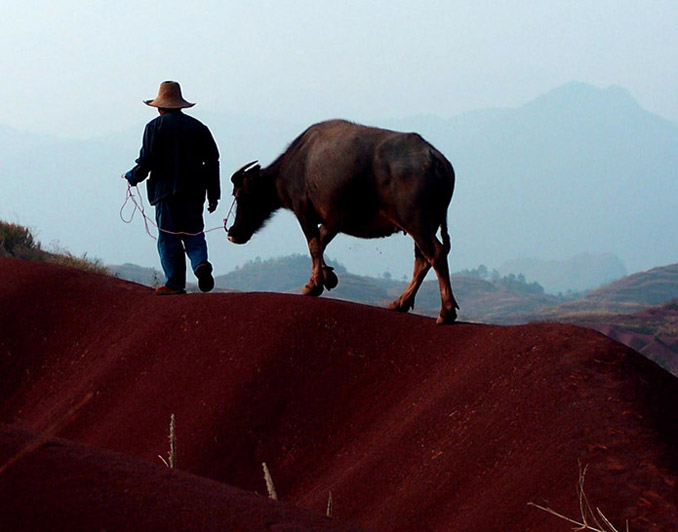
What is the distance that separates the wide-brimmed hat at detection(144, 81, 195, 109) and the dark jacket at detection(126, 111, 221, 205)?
0.09m

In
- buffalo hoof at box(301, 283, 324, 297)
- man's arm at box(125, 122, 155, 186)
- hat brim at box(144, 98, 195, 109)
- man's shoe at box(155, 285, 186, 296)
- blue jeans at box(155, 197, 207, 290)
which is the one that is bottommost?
man's shoe at box(155, 285, 186, 296)

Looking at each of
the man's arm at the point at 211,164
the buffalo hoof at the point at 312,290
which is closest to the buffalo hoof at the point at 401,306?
the buffalo hoof at the point at 312,290

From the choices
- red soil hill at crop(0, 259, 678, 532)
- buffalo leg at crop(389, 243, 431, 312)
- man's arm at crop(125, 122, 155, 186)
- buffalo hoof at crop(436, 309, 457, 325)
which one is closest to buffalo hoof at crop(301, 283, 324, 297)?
red soil hill at crop(0, 259, 678, 532)

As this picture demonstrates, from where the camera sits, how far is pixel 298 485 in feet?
26.1

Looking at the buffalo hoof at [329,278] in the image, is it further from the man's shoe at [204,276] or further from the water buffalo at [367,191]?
the man's shoe at [204,276]

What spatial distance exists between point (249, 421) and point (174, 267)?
2618 millimetres

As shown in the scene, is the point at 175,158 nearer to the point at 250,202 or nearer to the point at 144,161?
the point at 144,161

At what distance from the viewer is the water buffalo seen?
29.7ft

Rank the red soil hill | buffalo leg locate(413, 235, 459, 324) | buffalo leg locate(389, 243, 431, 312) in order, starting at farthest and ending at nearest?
buffalo leg locate(389, 243, 431, 312)
buffalo leg locate(413, 235, 459, 324)
the red soil hill

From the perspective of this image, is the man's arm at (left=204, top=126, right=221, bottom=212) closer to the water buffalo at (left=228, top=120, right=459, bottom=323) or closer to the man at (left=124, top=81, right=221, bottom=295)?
the man at (left=124, top=81, right=221, bottom=295)

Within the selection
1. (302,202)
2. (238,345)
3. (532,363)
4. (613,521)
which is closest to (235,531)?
(613,521)

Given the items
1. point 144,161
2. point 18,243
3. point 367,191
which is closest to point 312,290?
point 367,191

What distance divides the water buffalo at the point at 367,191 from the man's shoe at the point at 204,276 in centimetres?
98

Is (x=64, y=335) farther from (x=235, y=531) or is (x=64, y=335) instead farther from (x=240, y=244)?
(x=235, y=531)
